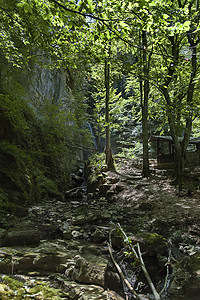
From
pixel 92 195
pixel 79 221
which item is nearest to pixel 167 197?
pixel 79 221

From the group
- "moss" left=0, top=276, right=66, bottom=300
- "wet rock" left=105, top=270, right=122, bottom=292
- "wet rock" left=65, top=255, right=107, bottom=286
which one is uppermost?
"moss" left=0, top=276, right=66, bottom=300

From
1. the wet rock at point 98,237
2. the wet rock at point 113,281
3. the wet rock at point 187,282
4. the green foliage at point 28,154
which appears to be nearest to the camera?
the wet rock at point 187,282

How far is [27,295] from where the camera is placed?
2.00 meters

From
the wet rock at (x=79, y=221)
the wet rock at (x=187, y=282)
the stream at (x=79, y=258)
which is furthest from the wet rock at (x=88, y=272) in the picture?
the wet rock at (x=79, y=221)

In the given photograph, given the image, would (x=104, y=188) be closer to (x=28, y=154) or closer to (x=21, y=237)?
(x=28, y=154)

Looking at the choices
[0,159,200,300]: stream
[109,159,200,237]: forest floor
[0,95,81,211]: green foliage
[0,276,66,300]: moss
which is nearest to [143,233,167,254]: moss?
[0,159,200,300]: stream

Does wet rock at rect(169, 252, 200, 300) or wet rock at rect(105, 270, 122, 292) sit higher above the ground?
wet rock at rect(169, 252, 200, 300)

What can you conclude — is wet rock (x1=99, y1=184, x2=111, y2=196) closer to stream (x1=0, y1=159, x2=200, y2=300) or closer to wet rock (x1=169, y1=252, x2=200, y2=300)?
stream (x1=0, y1=159, x2=200, y2=300)

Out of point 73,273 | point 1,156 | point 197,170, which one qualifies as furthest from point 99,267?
point 197,170

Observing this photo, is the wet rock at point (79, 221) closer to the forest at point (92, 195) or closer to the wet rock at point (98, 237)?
the forest at point (92, 195)

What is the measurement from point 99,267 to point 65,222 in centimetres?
291

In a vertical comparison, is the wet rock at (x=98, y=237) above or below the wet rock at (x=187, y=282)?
below

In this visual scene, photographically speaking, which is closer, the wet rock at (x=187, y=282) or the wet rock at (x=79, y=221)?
the wet rock at (x=187, y=282)

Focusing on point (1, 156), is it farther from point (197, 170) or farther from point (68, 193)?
point (197, 170)
